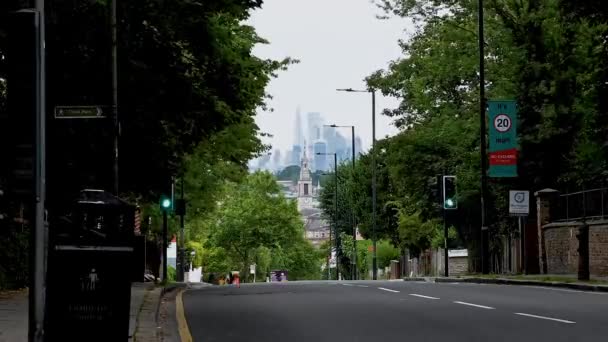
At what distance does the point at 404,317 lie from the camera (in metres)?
19.8

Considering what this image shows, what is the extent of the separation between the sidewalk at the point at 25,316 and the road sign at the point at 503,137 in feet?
53.3

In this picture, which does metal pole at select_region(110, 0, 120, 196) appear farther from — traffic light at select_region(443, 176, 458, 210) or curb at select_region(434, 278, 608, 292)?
traffic light at select_region(443, 176, 458, 210)

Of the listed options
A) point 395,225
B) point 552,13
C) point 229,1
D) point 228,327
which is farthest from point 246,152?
point 395,225

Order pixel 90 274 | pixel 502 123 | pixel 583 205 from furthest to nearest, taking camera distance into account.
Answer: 1. pixel 502 123
2. pixel 583 205
3. pixel 90 274

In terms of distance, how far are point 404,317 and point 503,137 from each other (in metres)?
23.7

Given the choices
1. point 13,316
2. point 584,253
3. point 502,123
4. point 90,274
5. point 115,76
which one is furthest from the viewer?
point 502,123

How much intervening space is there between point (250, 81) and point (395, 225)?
50.0 meters

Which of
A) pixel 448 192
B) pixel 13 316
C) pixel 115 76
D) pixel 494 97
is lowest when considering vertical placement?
pixel 13 316

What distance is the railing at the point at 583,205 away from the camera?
1582 inches

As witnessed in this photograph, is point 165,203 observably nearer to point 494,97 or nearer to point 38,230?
point 494,97

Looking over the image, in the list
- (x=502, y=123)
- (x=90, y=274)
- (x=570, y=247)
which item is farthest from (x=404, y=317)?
(x=570, y=247)

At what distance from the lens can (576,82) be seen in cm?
4731

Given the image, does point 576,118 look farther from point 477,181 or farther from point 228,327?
point 228,327

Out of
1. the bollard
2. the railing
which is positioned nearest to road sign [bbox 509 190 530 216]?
the railing
